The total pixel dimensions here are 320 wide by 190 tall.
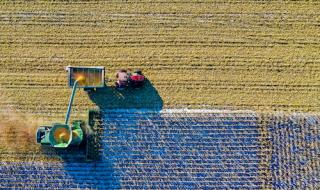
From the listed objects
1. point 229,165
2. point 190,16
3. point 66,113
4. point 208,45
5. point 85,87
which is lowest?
point 229,165

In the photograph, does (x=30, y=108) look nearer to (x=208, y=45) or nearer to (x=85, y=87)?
(x=85, y=87)

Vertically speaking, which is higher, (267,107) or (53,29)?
(53,29)

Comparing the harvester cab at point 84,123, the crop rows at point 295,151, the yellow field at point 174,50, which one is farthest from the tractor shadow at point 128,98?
the crop rows at point 295,151

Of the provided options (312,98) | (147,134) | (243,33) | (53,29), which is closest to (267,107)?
(312,98)

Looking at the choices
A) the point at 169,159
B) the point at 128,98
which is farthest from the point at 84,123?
the point at 169,159

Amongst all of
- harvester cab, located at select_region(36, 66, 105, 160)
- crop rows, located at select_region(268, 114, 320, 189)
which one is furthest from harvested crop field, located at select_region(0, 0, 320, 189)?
harvester cab, located at select_region(36, 66, 105, 160)

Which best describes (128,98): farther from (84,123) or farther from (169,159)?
(169,159)

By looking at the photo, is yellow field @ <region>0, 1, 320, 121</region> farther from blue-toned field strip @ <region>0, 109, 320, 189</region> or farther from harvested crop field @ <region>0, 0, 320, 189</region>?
blue-toned field strip @ <region>0, 109, 320, 189</region>
